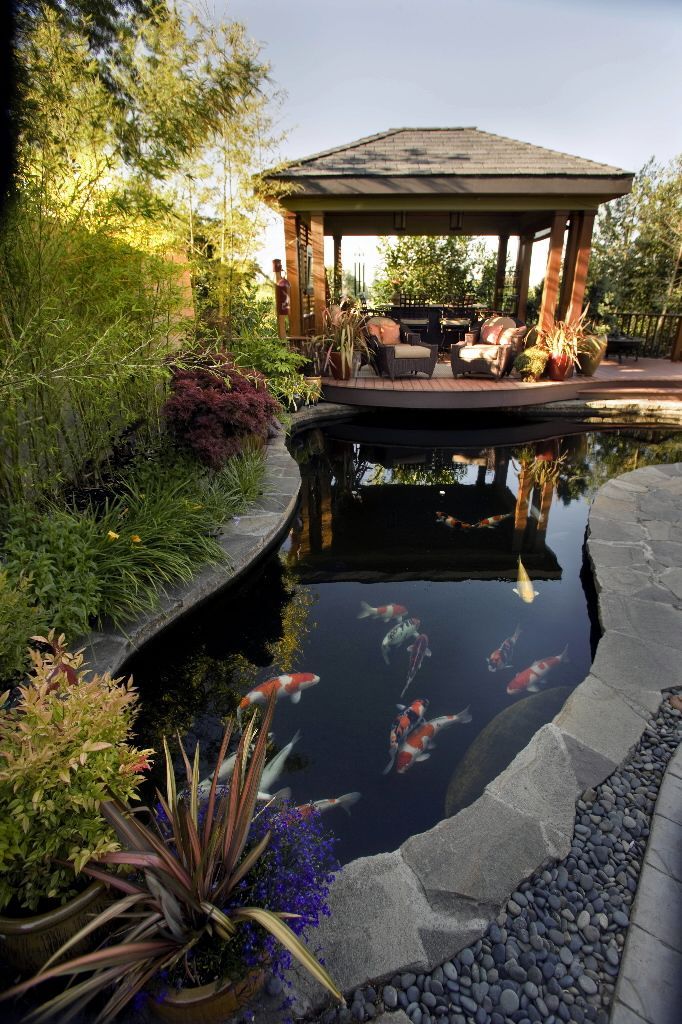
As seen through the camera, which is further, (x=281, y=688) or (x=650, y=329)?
(x=650, y=329)

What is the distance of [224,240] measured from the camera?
6809mm

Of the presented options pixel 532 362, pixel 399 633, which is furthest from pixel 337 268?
pixel 399 633

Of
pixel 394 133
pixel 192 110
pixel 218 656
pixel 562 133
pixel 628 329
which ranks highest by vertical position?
pixel 562 133

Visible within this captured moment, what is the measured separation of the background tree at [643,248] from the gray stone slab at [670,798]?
1149cm

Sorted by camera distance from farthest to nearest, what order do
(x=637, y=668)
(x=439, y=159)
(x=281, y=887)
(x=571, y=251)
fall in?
(x=571, y=251), (x=439, y=159), (x=637, y=668), (x=281, y=887)

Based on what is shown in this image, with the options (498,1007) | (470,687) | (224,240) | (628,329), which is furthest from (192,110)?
(628,329)

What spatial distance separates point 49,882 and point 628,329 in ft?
45.2

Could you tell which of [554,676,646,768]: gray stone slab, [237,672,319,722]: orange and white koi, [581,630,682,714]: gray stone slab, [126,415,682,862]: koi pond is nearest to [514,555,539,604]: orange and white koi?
[126,415,682,862]: koi pond

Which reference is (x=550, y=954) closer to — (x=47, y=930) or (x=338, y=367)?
(x=47, y=930)

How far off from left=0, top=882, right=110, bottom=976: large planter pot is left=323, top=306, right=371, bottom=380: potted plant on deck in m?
7.69

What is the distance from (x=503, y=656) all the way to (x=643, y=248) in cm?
1200

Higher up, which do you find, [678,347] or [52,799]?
A: [678,347]

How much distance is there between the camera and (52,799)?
4.00ft

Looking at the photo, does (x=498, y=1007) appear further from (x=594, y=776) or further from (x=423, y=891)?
(x=594, y=776)
